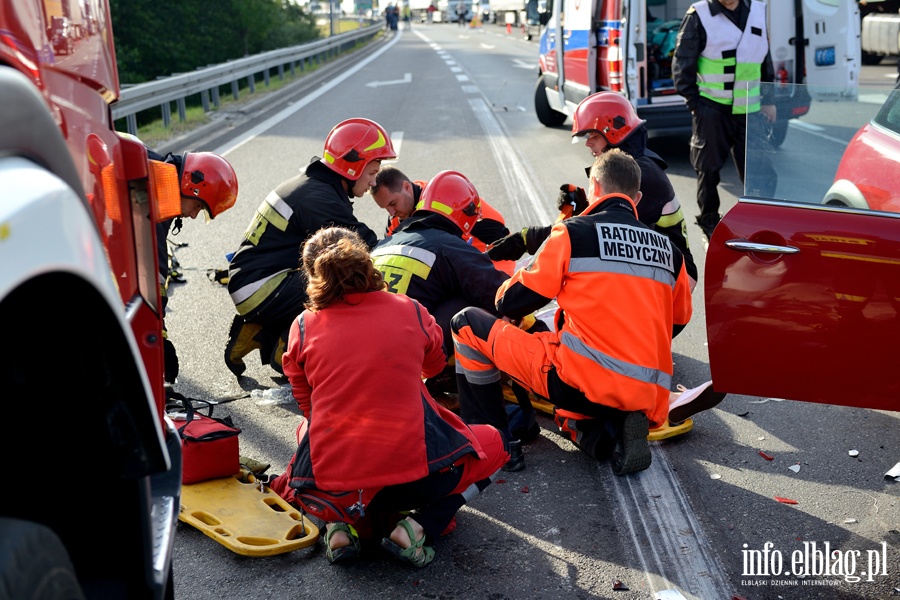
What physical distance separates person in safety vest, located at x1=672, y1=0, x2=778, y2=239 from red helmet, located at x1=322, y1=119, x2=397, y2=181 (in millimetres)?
3566

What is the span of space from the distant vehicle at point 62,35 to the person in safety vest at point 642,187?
3.49 metres

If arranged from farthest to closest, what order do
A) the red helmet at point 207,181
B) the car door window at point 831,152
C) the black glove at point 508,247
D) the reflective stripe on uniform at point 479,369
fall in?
1. the black glove at point 508,247
2. the red helmet at point 207,181
3. the reflective stripe on uniform at point 479,369
4. the car door window at point 831,152

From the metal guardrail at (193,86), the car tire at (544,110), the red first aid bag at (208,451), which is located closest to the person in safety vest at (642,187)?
the red first aid bag at (208,451)

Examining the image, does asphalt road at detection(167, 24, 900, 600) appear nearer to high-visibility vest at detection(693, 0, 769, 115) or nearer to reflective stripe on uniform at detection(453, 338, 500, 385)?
reflective stripe on uniform at detection(453, 338, 500, 385)

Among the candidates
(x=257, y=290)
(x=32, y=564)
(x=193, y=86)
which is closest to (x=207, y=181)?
(x=257, y=290)

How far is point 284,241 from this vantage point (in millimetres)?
5793

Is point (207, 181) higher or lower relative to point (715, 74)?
lower

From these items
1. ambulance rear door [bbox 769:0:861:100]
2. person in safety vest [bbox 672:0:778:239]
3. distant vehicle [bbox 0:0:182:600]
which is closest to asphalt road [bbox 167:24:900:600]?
distant vehicle [bbox 0:0:182:600]

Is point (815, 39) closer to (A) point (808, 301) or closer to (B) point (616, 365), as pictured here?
(B) point (616, 365)

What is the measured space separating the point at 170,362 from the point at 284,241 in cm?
100

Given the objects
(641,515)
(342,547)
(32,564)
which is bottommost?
(641,515)

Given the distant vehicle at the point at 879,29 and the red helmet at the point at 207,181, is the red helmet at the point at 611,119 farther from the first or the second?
the distant vehicle at the point at 879,29

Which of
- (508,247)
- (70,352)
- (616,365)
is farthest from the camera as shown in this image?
(508,247)

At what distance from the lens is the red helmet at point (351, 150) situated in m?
5.84
